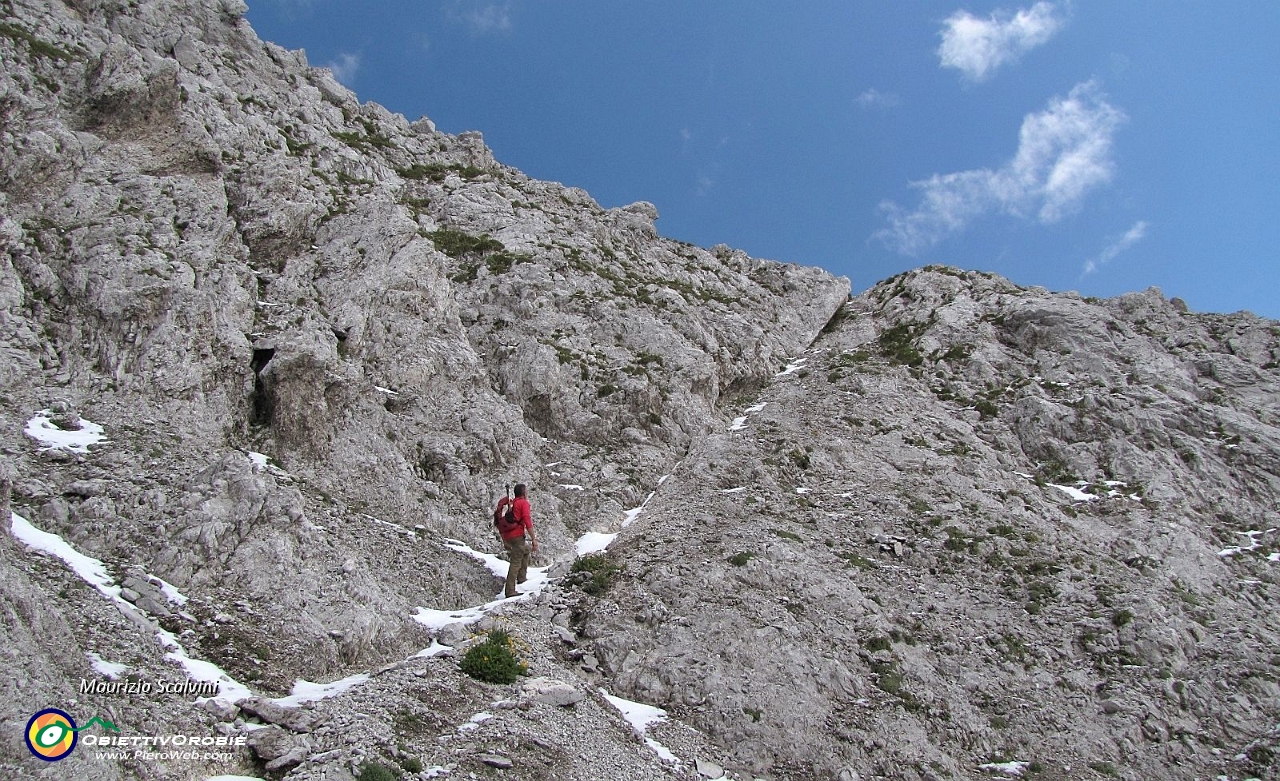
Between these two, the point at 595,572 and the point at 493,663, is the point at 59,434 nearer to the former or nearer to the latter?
the point at 493,663

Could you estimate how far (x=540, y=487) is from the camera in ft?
99.5

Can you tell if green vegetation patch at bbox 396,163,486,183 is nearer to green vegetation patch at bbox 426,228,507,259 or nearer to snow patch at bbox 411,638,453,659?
green vegetation patch at bbox 426,228,507,259

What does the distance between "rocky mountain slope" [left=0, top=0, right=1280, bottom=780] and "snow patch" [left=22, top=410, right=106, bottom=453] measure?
11cm

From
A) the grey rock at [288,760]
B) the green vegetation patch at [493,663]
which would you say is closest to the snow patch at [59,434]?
the green vegetation patch at [493,663]

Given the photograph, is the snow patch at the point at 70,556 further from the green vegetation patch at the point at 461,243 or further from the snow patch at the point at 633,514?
the green vegetation patch at the point at 461,243

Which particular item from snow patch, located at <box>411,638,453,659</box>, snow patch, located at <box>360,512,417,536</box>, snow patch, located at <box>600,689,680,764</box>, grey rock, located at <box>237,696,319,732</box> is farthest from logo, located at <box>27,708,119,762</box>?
snow patch, located at <box>360,512,417,536</box>

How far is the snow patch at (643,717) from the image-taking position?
18.5 m

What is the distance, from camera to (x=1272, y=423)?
36094mm

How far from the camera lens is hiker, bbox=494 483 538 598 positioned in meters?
24.2

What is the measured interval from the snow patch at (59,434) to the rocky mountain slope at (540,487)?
11cm

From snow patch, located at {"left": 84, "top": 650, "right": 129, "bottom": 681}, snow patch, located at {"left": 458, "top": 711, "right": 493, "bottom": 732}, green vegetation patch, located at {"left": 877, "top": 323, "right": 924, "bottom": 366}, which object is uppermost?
green vegetation patch, located at {"left": 877, "top": 323, "right": 924, "bottom": 366}

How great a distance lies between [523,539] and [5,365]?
16776 millimetres

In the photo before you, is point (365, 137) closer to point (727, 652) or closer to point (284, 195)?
point (284, 195)

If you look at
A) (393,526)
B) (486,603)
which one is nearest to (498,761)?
(486,603)
